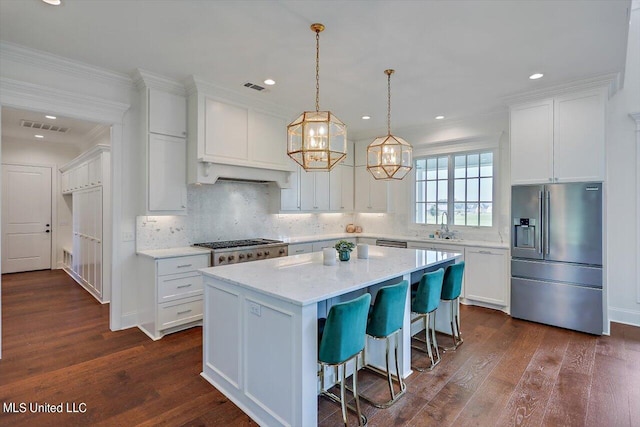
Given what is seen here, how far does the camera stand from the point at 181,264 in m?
3.75

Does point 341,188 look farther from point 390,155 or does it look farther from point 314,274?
point 314,274

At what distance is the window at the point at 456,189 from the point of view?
5152 millimetres

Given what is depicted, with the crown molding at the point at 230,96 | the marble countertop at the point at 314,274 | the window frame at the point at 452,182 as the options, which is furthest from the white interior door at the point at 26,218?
the window frame at the point at 452,182

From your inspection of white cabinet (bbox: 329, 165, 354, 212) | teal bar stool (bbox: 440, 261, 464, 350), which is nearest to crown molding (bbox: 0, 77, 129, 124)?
white cabinet (bbox: 329, 165, 354, 212)

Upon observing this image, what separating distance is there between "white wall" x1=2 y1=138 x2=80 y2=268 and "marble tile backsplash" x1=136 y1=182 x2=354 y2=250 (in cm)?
478

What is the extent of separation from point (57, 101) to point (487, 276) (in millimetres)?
5537

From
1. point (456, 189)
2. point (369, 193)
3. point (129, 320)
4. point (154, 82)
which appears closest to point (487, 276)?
point (456, 189)

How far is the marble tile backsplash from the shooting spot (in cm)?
407

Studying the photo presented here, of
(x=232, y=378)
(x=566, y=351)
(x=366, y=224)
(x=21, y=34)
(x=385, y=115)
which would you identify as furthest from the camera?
(x=366, y=224)

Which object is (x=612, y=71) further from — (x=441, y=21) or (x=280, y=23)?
(x=280, y=23)

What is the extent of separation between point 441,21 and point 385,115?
2595 mm

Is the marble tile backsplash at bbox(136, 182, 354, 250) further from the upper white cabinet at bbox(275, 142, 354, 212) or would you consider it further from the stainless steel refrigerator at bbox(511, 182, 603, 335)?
the stainless steel refrigerator at bbox(511, 182, 603, 335)

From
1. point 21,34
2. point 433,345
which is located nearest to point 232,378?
point 433,345

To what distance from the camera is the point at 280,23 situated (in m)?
2.59
